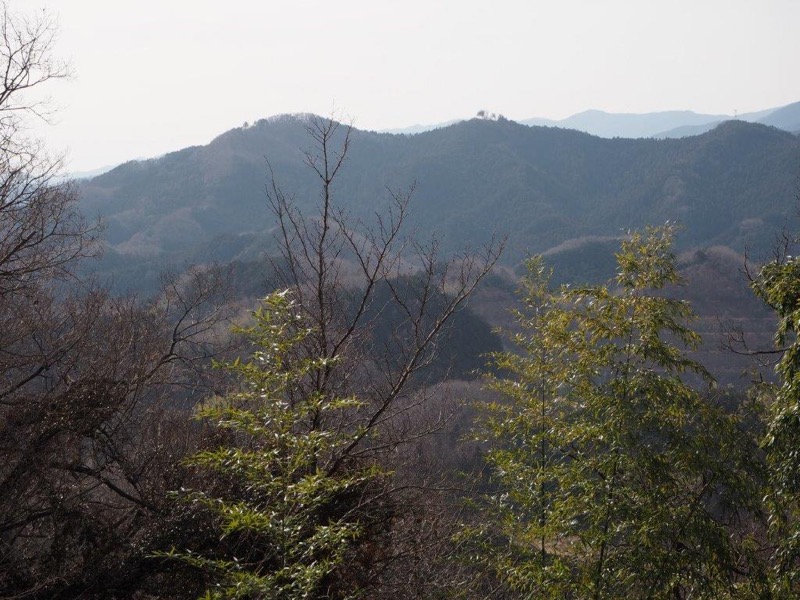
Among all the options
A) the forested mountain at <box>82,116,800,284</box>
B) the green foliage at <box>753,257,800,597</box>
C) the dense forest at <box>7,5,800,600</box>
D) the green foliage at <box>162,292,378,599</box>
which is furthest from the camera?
the forested mountain at <box>82,116,800,284</box>

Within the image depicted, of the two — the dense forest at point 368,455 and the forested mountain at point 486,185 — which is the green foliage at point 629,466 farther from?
the forested mountain at point 486,185

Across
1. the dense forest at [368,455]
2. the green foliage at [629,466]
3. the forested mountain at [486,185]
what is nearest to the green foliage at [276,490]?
the dense forest at [368,455]

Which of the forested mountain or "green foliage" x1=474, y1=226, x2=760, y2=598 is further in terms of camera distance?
the forested mountain

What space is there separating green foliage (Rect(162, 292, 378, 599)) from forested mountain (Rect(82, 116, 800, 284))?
206 ft

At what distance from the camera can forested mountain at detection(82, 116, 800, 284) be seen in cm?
7888

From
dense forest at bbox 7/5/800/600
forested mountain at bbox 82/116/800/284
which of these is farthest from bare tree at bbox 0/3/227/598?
forested mountain at bbox 82/116/800/284

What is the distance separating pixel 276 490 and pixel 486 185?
9290 cm

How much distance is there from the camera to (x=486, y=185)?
3757 inches

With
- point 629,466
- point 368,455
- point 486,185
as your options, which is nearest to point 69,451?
point 368,455

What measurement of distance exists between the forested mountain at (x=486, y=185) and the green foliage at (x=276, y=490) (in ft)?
206

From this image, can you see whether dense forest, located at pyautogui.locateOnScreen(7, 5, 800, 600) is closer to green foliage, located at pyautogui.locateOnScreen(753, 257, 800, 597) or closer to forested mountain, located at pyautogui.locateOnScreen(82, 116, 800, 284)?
green foliage, located at pyautogui.locateOnScreen(753, 257, 800, 597)

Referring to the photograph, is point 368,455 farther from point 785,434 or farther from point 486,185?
point 486,185

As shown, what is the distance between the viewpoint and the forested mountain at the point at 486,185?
3105 inches

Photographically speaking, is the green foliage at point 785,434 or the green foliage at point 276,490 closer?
the green foliage at point 276,490
